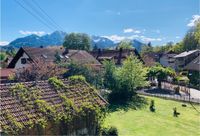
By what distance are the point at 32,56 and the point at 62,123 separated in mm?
35013

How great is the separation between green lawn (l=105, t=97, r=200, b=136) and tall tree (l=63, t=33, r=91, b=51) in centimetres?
7329

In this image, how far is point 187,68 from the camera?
204 feet

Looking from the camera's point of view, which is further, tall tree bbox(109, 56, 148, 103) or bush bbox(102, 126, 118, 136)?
tall tree bbox(109, 56, 148, 103)

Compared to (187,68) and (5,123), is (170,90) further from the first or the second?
(5,123)

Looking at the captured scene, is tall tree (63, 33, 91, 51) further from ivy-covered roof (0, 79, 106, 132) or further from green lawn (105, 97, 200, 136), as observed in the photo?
ivy-covered roof (0, 79, 106, 132)

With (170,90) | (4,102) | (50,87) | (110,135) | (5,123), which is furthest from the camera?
(170,90)

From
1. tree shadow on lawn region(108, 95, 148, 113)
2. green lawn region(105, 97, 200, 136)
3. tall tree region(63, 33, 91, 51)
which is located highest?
tall tree region(63, 33, 91, 51)

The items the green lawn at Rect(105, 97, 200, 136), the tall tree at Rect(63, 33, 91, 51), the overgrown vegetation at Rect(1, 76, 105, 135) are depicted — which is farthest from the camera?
the tall tree at Rect(63, 33, 91, 51)

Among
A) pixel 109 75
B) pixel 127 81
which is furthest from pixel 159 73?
pixel 109 75

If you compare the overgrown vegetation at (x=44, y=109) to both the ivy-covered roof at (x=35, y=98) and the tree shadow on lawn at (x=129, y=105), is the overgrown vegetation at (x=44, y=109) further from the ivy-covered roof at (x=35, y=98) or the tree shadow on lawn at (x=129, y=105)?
the tree shadow on lawn at (x=129, y=105)

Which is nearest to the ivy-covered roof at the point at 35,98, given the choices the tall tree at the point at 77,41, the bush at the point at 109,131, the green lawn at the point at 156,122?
the bush at the point at 109,131

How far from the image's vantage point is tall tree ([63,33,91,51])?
104m

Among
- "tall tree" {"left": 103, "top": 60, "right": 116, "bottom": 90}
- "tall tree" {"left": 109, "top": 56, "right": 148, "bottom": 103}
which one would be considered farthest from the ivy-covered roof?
"tall tree" {"left": 103, "top": 60, "right": 116, "bottom": 90}

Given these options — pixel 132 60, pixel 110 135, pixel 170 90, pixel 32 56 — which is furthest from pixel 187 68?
pixel 110 135
